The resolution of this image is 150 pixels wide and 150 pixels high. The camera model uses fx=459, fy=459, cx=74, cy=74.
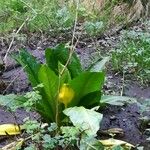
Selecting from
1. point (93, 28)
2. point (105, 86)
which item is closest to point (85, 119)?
point (105, 86)

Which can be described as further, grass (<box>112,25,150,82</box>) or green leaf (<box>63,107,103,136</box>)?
grass (<box>112,25,150,82</box>)

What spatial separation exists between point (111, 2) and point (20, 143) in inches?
194

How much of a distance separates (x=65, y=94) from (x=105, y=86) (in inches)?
44.6

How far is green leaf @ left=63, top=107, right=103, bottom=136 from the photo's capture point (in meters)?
3.07

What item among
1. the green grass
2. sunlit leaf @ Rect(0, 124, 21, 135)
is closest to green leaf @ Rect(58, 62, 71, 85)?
sunlit leaf @ Rect(0, 124, 21, 135)

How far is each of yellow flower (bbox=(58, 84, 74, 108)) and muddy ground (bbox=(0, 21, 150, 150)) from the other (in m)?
0.38

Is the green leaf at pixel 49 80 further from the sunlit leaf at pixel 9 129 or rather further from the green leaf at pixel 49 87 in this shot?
the sunlit leaf at pixel 9 129

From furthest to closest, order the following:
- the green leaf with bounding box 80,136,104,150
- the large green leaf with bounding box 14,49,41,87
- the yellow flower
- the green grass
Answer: the green grass → the large green leaf with bounding box 14,49,41,87 → the yellow flower → the green leaf with bounding box 80,136,104,150

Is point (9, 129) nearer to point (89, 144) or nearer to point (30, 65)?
point (30, 65)

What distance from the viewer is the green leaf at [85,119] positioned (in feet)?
10.1

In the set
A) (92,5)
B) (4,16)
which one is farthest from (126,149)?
(92,5)

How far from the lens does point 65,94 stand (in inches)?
136

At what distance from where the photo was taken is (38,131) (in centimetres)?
313

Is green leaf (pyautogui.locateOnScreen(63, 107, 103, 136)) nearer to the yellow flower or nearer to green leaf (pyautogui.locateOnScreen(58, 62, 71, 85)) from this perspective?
the yellow flower
